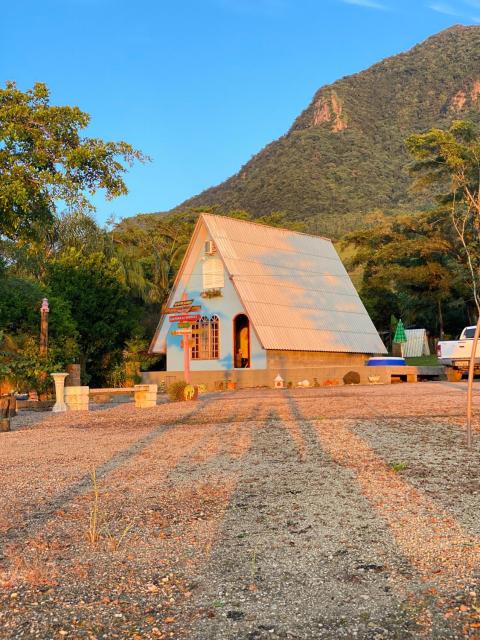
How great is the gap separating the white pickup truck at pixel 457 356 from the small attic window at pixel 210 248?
471 inches

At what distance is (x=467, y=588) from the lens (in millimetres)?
4156

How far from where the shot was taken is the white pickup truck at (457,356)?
26103 mm

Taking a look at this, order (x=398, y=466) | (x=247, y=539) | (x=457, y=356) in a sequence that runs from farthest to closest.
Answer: (x=457, y=356), (x=398, y=466), (x=247, y=539)

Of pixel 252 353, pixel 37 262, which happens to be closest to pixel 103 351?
pixel 37 262

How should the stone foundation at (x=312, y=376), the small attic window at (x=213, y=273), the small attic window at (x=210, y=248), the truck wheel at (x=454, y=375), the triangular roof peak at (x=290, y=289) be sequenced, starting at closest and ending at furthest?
1. the truck wheel at (x=454, y=375)
2. the stone foundation at (x=312, y=376)
3. the triangular roof peak at (x=290, y=289)
4. the small attic window at (x=213, y=273)
5. the small attic window at (x=210, y=248)

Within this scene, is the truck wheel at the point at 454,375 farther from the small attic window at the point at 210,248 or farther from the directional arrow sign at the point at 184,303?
the small attic window at the point at 210,248

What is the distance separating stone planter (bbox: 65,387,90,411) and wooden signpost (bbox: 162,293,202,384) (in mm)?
3870

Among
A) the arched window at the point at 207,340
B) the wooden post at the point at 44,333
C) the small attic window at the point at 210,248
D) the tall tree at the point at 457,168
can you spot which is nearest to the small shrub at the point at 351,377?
the arched window at the point at 207,340

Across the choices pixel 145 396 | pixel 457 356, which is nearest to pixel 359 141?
pixel 457 356

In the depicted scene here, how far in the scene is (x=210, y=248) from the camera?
1318 inches

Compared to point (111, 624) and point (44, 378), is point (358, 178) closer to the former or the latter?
point (44, 378)

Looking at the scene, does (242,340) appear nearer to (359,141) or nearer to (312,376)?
(312,376)

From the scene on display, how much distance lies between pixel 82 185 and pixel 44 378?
7760 mm

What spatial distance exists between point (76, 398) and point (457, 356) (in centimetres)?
1487
